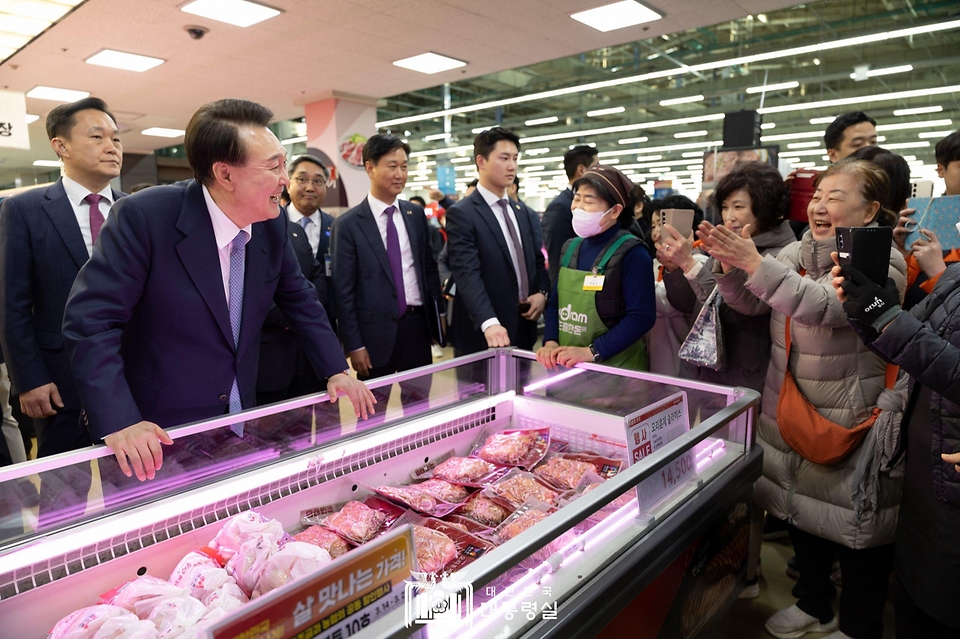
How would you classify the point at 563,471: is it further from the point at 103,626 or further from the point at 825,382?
the point at 103,626

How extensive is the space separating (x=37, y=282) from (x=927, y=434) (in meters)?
3.19

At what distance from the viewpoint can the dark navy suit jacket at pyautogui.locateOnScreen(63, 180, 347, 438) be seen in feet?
4.58

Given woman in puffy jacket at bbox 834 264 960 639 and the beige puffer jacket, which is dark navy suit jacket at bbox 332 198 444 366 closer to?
the beige puffer jacket

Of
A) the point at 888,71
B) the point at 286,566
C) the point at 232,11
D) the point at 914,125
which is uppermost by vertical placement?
the point at 232,11

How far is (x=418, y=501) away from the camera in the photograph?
155 centimetres

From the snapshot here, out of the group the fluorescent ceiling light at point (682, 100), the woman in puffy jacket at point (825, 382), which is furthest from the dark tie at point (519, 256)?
the fluorescent ceiling light at point (682, 100)

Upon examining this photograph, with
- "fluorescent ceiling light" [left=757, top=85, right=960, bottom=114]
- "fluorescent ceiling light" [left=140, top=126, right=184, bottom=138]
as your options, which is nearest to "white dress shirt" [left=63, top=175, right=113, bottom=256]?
"fluorescent ceiling light" [left=757, top=85, right=960, bottom=114]

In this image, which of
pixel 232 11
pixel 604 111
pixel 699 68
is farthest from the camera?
pixel 604 111

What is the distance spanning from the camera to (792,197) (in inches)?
95.0

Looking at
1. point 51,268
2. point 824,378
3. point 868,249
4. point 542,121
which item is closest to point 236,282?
point 51,268

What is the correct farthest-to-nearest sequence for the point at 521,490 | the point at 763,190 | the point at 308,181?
the point at 308,181 → the point at 763,190 → the point at 521,490

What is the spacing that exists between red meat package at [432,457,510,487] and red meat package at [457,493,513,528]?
7 centimetres

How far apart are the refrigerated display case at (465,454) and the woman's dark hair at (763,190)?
0.85m

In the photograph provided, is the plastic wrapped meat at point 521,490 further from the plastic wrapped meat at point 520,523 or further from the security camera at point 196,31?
the security camera at point 196,31
